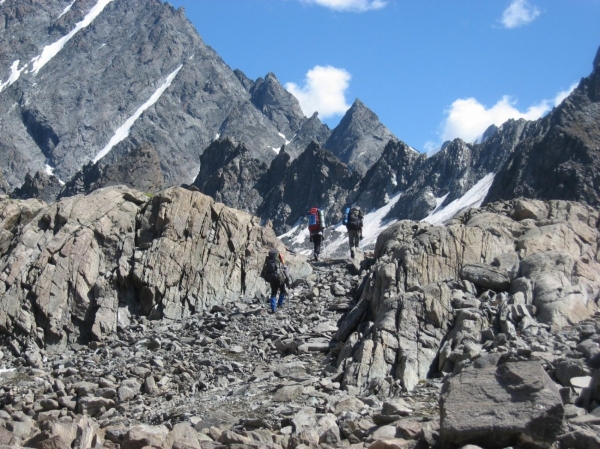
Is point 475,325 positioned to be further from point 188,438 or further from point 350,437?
point 188,438

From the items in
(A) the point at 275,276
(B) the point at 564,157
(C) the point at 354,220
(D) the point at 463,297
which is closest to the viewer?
(D) the point at 463,297

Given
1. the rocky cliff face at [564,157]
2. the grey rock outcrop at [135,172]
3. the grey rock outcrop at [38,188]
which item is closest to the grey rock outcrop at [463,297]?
the rocky cliff face at [564,157]

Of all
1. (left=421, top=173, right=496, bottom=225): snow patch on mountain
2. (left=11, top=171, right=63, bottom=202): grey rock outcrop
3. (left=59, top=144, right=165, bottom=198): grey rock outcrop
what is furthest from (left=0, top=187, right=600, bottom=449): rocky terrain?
(left=11, top=171, right=63, bottom=202): grey rock outcrop

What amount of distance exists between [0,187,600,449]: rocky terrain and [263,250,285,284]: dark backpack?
3.77 ft

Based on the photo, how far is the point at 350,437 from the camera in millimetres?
10703

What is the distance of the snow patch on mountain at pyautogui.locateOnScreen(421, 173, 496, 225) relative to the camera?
176438mm

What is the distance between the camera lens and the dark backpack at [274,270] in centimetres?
2459

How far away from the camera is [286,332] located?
70.4 feet

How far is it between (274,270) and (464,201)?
164583mm

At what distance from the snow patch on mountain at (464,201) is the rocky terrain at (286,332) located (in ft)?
494

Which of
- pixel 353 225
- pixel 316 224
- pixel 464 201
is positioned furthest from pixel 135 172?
pixel 353 225

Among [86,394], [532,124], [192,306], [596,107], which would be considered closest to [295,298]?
[192,306]

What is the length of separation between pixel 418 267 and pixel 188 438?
1040 centimetres

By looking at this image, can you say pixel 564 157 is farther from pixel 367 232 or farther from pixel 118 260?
pixel 118 260
